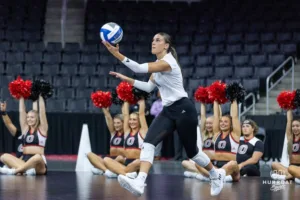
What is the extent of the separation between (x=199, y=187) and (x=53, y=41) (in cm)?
1271

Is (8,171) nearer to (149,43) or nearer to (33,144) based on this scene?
(33,144)

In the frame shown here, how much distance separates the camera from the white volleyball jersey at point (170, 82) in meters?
8.30

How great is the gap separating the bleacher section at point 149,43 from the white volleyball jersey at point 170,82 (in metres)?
9.59

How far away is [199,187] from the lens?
32.2 ft

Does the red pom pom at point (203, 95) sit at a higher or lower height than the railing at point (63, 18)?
lower

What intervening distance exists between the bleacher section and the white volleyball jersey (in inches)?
377

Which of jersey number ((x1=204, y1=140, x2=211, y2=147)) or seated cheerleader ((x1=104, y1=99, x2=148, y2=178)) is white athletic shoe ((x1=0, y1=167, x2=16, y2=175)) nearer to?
seated cheerleader ((x1=104, y1=99, x2=148, y2=178))

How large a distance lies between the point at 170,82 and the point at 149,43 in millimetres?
12702

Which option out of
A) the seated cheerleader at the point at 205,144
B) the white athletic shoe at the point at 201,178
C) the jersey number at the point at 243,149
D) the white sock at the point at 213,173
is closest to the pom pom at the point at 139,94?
the seated cheerleader at the point at 205,144

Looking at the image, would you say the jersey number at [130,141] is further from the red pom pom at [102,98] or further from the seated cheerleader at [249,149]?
the seated cheerleader at [249,149]

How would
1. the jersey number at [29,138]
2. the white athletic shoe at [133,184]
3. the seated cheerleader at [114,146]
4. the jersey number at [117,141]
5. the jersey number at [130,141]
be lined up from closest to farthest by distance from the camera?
the white athletic shoe at [133,184] < the jersey number at [29,138] < the jersey number at [130,141] < the seated cheerleader at [114,146] < the jersey number at [117,141]

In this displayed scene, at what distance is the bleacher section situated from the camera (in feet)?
61.4

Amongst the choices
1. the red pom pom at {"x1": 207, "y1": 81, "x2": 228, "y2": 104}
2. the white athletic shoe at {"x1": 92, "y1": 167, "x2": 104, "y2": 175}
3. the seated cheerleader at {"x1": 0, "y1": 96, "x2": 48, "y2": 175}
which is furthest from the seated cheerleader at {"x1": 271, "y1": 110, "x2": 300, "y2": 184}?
the seated cheerleader at {"x1": 0, "y1": 96, "x2": 48, "y2": 175}

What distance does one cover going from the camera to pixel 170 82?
834 centimetres
